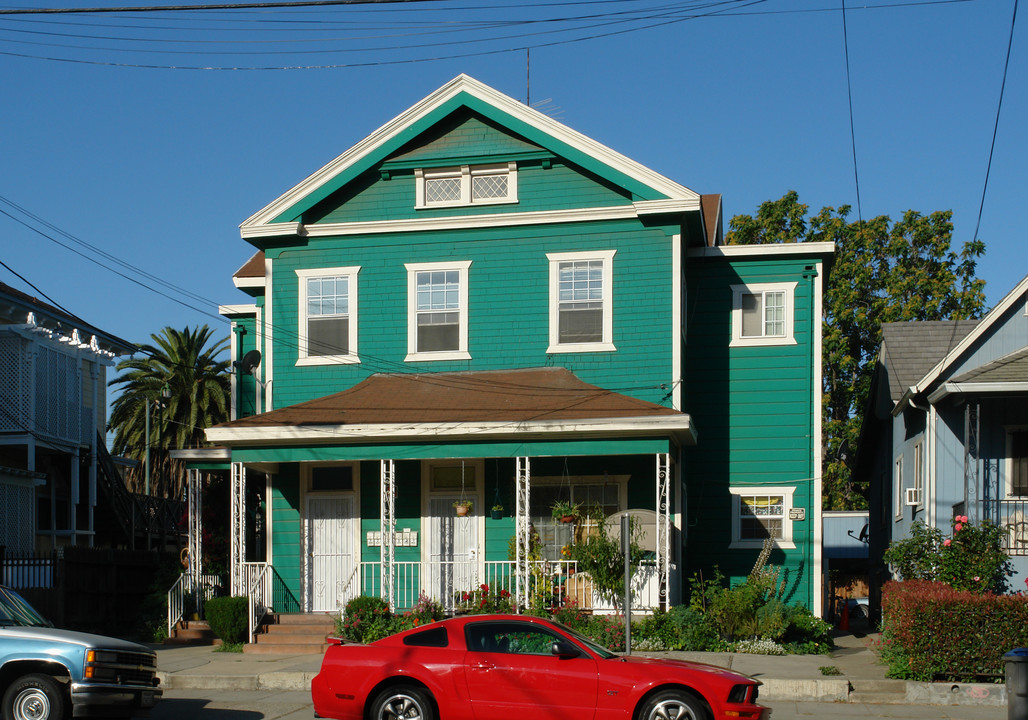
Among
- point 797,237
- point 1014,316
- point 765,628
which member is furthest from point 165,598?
point 797,237

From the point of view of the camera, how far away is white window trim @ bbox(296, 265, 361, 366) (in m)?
21.0

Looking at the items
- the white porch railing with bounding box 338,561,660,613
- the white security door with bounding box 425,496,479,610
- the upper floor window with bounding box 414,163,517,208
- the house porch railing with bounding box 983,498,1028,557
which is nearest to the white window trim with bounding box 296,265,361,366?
the upper floor window with bounding box 414,163,517,208

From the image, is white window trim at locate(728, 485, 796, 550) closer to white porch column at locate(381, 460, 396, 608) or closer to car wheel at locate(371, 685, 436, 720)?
white porch column at locate(381, 460, 396, 608)

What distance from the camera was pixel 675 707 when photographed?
1079cm

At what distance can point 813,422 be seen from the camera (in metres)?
21.1

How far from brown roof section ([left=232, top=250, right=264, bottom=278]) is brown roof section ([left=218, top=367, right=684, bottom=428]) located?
4.19 metres

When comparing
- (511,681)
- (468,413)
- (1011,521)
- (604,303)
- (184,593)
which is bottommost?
(184,593)

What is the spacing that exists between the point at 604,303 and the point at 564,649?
32.1ft

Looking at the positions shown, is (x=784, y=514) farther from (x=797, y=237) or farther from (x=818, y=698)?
(x=797, y=237)

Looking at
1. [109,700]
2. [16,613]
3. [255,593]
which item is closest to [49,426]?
[255,593]

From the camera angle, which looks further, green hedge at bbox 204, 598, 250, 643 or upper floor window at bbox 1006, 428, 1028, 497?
green hedge at bbox 204, 598, 250, 643

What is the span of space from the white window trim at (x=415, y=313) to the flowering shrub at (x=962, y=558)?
835 centimetres

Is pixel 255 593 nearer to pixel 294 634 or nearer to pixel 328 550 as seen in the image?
pixel 294 634

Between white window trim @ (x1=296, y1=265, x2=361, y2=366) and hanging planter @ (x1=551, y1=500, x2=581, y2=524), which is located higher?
white window trim @ (x1=296, y1=265, x2=361, y2=366)
